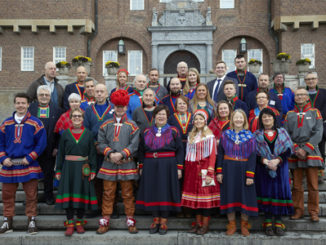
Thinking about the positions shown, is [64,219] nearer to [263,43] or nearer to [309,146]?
[309,146]

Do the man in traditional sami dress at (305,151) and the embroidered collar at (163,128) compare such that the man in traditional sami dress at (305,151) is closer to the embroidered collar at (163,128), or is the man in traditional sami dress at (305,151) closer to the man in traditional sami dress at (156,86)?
the embroidered collar at (163,128)

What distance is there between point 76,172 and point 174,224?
1.86 meters

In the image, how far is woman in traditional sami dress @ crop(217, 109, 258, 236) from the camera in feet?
15.5

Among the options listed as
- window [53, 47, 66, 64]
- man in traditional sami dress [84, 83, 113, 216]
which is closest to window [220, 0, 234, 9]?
window [53, 47, 66, 64]

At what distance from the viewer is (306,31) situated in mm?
17281

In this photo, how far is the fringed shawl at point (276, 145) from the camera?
480 centimetres

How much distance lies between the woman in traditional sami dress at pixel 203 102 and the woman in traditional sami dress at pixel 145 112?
75 cm

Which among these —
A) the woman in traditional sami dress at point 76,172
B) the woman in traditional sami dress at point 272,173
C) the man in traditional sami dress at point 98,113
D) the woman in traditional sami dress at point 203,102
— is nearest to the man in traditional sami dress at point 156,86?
the woman in traditional sami dress at point 203,102

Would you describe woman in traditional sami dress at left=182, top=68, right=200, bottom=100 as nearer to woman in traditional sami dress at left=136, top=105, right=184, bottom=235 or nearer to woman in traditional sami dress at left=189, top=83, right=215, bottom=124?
woman in traditional sami dress at left=189, top=83, right=215, bottom=124

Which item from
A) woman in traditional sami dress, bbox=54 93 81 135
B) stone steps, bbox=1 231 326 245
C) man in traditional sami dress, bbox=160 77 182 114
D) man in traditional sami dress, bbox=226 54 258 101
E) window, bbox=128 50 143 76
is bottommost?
stone steps, bbox=1 231 326 245

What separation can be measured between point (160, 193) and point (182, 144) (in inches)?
34.5

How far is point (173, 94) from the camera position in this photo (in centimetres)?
598

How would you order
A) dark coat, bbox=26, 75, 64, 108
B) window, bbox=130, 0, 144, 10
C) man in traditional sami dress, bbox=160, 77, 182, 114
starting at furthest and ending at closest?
window, bbox=130, 0, 144, 10 → dark coat, bbox=26, 75, 64, 108 → man in traditional sami dress, bbox=160, 77, 182, 114

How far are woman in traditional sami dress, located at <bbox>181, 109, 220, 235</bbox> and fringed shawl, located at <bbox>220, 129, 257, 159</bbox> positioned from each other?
192 mm
